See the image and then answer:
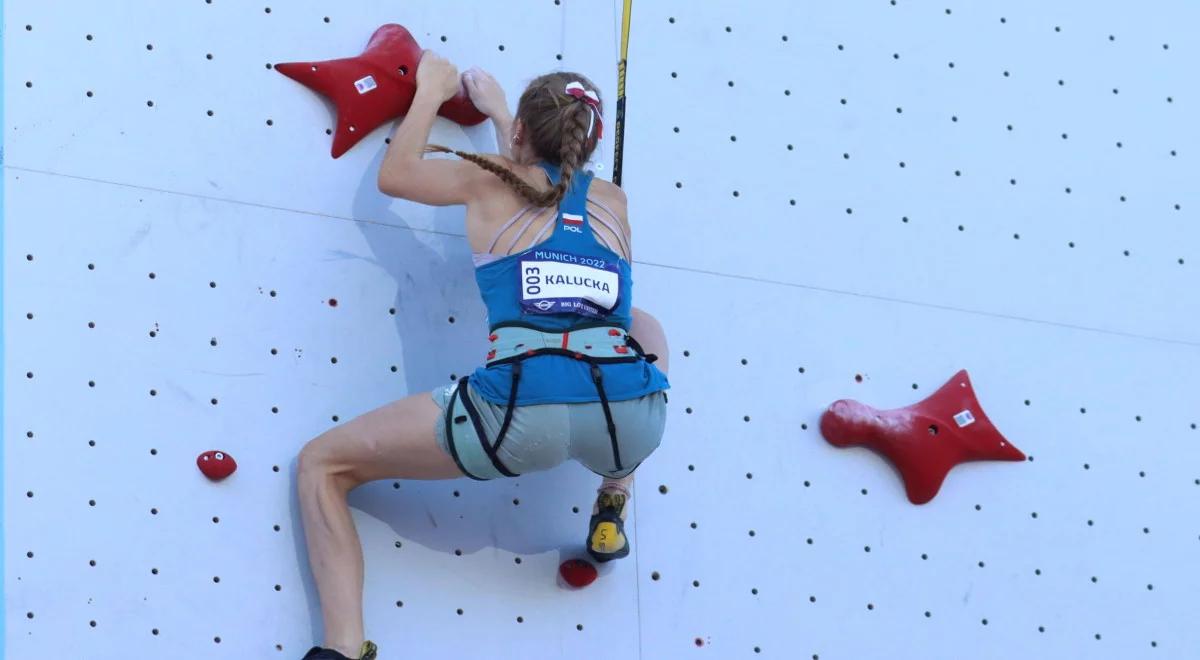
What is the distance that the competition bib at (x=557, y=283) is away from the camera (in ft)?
10.2

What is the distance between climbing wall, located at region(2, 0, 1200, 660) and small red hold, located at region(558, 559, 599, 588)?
1.5 inches

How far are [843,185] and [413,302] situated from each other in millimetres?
1055

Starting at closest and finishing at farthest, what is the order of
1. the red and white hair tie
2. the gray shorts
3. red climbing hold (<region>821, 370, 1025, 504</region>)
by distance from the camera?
1. the gray shorts
2. the red and white hair tie
3. red climbing hold (<region>821, 370, 1025, 504</region>)

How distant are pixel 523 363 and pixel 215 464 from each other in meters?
0.65

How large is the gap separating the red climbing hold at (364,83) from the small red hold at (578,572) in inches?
38.2

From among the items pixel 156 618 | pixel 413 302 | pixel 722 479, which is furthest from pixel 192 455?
pixel 722 479

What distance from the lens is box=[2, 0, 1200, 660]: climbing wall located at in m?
3.24

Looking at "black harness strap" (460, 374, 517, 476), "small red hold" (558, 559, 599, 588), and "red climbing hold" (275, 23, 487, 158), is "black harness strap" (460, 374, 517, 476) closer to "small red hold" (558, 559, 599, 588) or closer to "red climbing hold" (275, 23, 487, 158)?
"small red hold" (558, 559, 599, 588)

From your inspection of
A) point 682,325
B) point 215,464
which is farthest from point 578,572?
point 215,464

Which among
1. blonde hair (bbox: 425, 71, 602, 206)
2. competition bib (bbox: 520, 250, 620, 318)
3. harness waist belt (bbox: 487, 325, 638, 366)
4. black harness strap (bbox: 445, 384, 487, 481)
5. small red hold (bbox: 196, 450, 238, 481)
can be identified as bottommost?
small red hold (bbox: 196, 450, 238, 481)

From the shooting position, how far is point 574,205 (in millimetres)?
3180

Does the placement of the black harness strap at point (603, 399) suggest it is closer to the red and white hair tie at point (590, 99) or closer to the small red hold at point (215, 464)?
the red and white hair tie at point (590, 99)

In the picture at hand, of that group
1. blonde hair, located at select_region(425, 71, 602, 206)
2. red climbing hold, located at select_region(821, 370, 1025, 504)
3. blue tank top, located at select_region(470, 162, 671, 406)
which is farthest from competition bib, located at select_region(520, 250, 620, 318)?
red climbing hold, located at select_region(821, 370, 1025, 504)

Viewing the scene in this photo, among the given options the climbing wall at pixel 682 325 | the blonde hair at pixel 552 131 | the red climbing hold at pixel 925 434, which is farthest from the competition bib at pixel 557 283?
the red climbing hold at pixel 925 434
